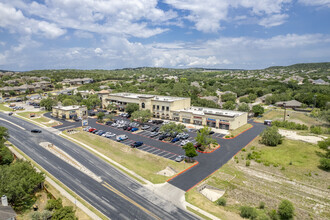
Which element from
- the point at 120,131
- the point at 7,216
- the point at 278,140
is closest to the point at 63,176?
the point at 7,216

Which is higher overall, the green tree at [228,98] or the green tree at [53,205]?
the green tree at [228,98]

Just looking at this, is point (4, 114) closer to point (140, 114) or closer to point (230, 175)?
point (140, 114)

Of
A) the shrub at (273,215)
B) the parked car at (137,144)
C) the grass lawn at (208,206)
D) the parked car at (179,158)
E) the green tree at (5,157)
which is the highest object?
the green tree at (5,157)

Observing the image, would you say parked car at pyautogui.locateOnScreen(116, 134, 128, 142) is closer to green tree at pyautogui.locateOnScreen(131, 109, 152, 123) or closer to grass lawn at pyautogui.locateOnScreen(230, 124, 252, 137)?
green tree at pyautogui.locateOnScreen(131, 109, 152, 123)

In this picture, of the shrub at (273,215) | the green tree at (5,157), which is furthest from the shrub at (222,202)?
the green tree at (5,157)

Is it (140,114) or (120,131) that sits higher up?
(140,114)

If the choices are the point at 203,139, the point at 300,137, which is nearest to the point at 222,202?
the point at 203,139

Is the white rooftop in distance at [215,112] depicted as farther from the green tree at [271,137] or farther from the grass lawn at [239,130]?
the green tree at [271,137]

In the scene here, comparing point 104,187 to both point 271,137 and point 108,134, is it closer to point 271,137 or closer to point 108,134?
point 108,134
